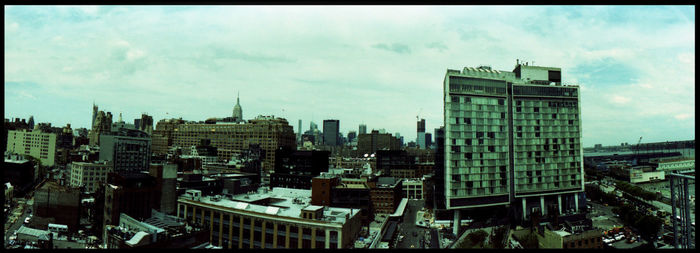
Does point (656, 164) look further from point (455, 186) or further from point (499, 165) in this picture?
point (455, 186)

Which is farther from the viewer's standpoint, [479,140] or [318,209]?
[479,140]

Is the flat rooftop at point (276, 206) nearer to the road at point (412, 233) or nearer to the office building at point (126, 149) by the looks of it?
the road at point (412, 233)

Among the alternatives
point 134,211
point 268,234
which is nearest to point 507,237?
point 268,234

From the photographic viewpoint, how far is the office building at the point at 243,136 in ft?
121

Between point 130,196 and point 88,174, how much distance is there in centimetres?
937

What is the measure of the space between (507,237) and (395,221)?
196 inches

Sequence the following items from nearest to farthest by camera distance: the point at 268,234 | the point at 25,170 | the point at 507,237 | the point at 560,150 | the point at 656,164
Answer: the point at 268,234
the point at 507,237
the point at 560,150
the point at 25,170
the point at 656,164

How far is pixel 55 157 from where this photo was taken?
23734 mm

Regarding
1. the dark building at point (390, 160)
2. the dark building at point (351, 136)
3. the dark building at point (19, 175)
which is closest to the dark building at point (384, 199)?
the dark building at point (390, 160)

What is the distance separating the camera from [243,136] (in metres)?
37.9

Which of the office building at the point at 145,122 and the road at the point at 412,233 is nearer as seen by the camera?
the road at the point at 412,233

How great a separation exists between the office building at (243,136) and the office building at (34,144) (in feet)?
49.5

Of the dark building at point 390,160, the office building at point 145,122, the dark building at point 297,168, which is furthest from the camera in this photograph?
the office building at point 145,122

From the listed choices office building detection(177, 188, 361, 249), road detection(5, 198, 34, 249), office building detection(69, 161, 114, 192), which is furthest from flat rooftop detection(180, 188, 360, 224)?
office building detection(69, 161, 114, 192)
